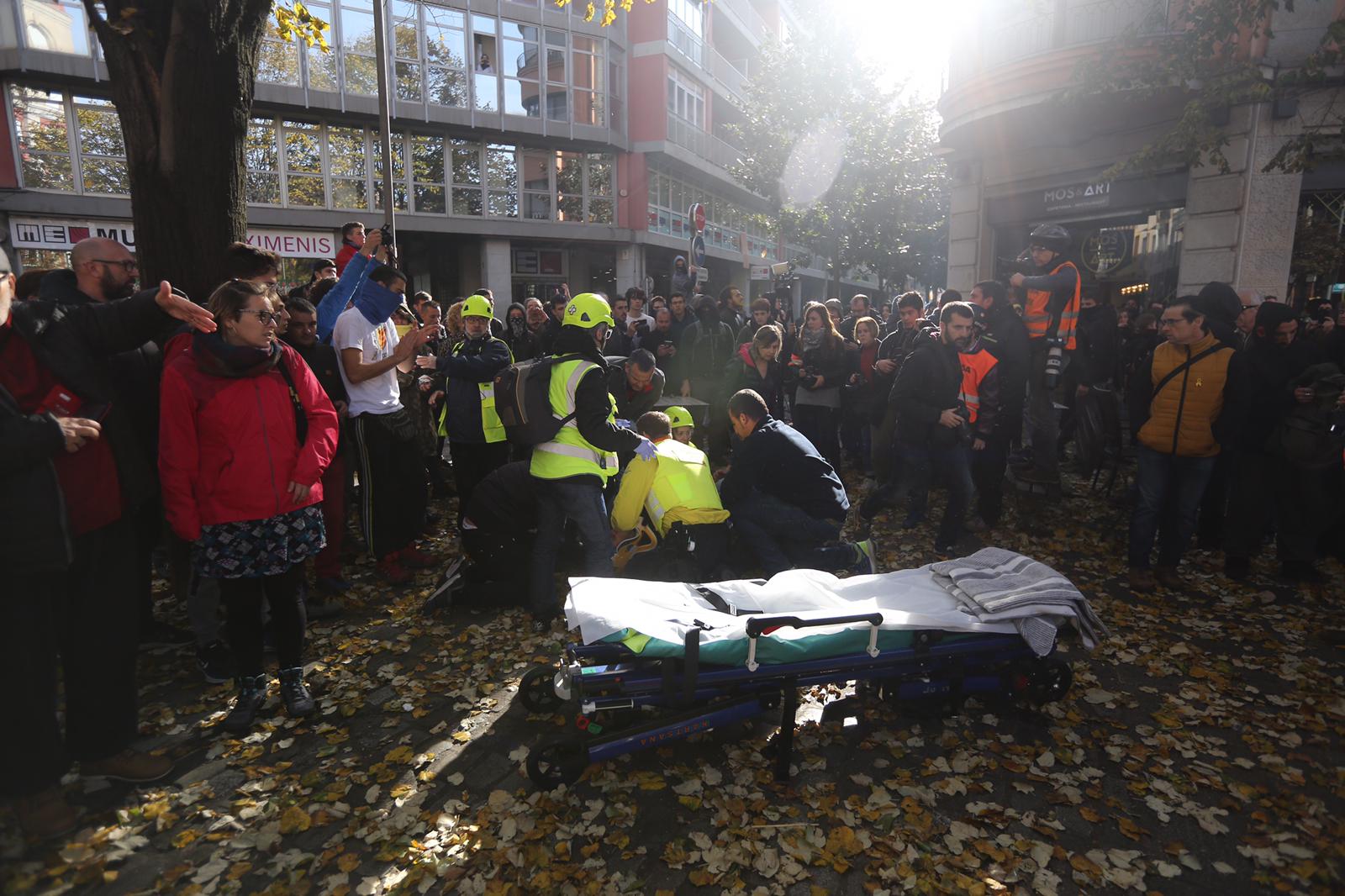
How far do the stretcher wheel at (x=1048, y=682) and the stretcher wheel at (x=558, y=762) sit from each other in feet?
7.88

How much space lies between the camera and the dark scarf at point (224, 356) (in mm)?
3543

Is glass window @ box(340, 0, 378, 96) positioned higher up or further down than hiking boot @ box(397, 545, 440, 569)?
higher up

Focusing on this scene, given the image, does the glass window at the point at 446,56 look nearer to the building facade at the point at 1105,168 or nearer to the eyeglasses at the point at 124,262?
the building facade at the point at 1105,168

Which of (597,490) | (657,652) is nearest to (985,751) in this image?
(657,652)

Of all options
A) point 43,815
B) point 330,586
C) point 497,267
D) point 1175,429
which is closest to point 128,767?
point 43,815

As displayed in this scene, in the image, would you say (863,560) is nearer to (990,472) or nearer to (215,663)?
(990,472)

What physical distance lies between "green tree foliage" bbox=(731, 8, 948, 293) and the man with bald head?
70.5 feet

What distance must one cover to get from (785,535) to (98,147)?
23898mm

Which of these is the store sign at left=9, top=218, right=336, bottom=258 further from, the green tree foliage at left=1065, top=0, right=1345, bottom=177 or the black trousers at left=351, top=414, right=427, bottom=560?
the green tree foliage at left=1065, top=0, right=1345, bottom=177

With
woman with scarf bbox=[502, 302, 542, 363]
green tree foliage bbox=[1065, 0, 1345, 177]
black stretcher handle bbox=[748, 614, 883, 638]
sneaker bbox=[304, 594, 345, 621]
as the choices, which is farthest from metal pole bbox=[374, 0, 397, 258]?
green tree foliage bbox=[1065, 0, 1345, 177]

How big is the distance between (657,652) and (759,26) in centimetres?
4210

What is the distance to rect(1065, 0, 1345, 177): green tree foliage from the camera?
25.2ft

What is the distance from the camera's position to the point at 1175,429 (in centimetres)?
556

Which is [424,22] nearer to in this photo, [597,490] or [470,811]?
[597,490]
